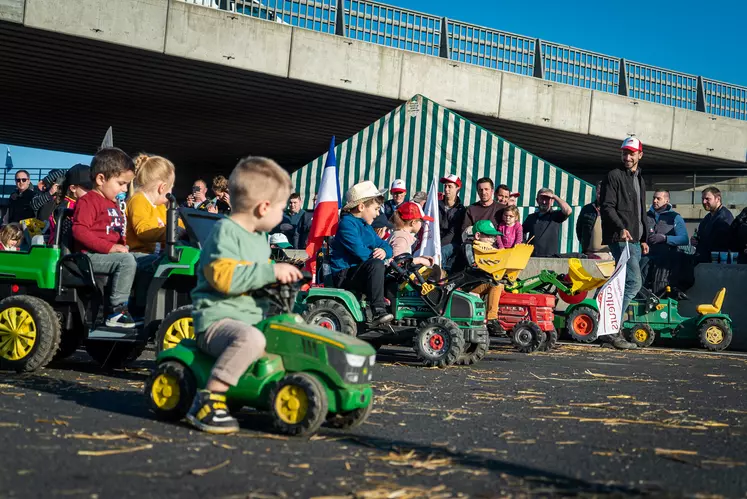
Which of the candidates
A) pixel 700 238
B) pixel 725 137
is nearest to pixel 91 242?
pixel 700 238

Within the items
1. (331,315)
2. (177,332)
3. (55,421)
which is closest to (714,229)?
(331,315)

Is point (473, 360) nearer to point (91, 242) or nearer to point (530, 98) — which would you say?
point (91, 242)

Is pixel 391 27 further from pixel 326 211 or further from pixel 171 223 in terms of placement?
pixel 171 223

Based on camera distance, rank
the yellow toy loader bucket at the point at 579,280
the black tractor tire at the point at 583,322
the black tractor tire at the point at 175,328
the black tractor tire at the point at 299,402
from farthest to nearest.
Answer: the black tractor tire at the point at 583,322, the yellow toy loader bucket at the point at 579,280, the black tractor tire at the point at 175,328, the black tractor tire at the point at 299,402

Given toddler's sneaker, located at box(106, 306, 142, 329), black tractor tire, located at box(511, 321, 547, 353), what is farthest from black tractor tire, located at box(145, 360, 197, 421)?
black tractor tire, located at box(511, 321, 547, 353)

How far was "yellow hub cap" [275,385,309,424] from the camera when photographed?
4.46 m

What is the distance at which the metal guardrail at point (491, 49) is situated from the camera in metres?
23.8

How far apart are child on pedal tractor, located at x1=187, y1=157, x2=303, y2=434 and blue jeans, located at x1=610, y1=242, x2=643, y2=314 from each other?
25.0 feet

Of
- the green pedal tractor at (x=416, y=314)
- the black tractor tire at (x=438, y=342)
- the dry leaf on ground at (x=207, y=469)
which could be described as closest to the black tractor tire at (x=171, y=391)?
the dry leaf on ground at (x=207, y=469)

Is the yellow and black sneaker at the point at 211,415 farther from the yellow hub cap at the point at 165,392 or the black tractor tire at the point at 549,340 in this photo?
the black tractor tire at the point at 549,340

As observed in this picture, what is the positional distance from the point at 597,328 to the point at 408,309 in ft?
12.5

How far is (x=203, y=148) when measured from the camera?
3131cm

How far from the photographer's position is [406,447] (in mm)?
4227

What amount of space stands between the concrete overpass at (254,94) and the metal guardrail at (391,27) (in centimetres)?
33
